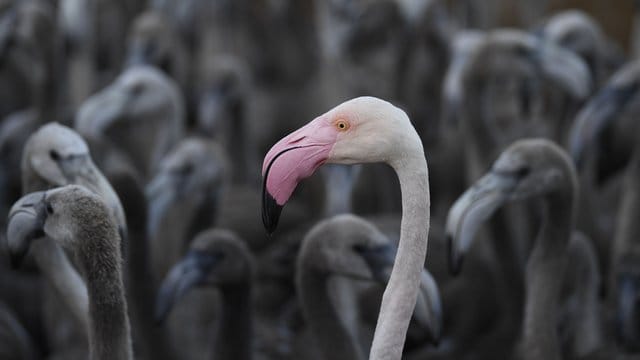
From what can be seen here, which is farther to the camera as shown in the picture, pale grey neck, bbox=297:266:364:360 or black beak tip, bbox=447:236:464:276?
pale grey neck, bbox=297:266:364:360

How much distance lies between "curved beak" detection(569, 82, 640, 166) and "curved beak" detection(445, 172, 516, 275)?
1932 mm

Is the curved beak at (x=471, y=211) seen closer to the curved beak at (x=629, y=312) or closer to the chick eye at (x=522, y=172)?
the chick eye at (x=522, y=172)

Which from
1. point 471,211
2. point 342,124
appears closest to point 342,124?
point 342,124

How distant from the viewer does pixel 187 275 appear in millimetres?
5848

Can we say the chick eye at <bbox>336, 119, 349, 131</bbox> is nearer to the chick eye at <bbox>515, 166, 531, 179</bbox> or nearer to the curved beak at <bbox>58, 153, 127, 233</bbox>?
the curved beak at <bbox>58, 153, 127, 233</bbox>

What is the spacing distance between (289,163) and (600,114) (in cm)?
369

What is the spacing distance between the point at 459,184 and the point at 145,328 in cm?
325

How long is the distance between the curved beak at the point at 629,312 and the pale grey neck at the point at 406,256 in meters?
2.13

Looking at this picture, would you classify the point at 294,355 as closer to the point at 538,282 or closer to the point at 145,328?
the point at 145,328

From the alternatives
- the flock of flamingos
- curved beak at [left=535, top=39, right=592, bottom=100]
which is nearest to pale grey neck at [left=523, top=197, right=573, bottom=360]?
the flock of flamingos

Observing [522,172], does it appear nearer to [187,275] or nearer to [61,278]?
[187,275]

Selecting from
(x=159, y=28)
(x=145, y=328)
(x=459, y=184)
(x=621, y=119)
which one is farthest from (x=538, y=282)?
(x=159, y=28)

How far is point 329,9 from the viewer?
36.3ft

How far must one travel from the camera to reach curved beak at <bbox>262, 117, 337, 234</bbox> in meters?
4.00
